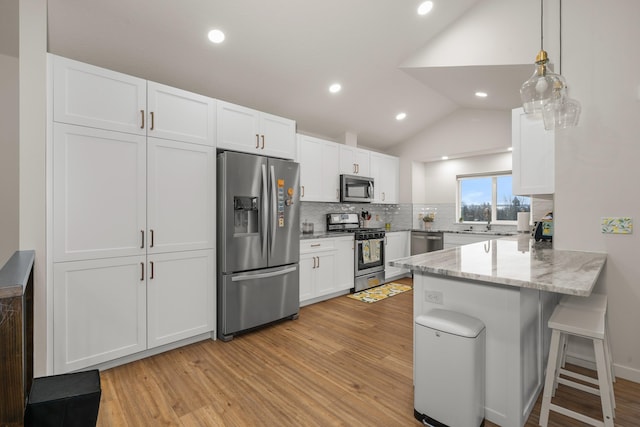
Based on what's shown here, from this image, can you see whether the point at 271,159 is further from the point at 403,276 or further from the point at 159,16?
the point at 403,276

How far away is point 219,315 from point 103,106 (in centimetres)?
203

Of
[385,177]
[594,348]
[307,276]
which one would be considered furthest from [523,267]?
[385,177]

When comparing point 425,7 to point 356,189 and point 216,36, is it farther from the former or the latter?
point 356,189

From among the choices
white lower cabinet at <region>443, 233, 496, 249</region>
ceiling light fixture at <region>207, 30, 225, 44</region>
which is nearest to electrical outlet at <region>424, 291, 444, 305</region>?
ceiling light fixture at <region>207, 30, 225, 44</region>

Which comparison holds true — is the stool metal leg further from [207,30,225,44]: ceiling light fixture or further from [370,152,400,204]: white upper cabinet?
[370,152,400,204]: white upper cabinet

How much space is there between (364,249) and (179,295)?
9.36 ft

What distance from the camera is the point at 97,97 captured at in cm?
234

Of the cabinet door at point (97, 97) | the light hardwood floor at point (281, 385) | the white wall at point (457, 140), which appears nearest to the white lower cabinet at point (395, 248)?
the white wall at point (457, 140)

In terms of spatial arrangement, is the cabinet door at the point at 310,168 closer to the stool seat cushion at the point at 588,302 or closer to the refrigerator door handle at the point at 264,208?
the refrigerator door handle at the point at 264,208

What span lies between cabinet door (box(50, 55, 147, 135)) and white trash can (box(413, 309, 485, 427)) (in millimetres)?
2613

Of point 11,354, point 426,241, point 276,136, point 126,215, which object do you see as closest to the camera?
point 11,354

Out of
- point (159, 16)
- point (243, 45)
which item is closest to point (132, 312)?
point (159, 16)

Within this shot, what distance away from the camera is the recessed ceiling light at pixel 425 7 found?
3.21 m

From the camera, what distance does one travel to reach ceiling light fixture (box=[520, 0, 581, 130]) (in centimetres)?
191
